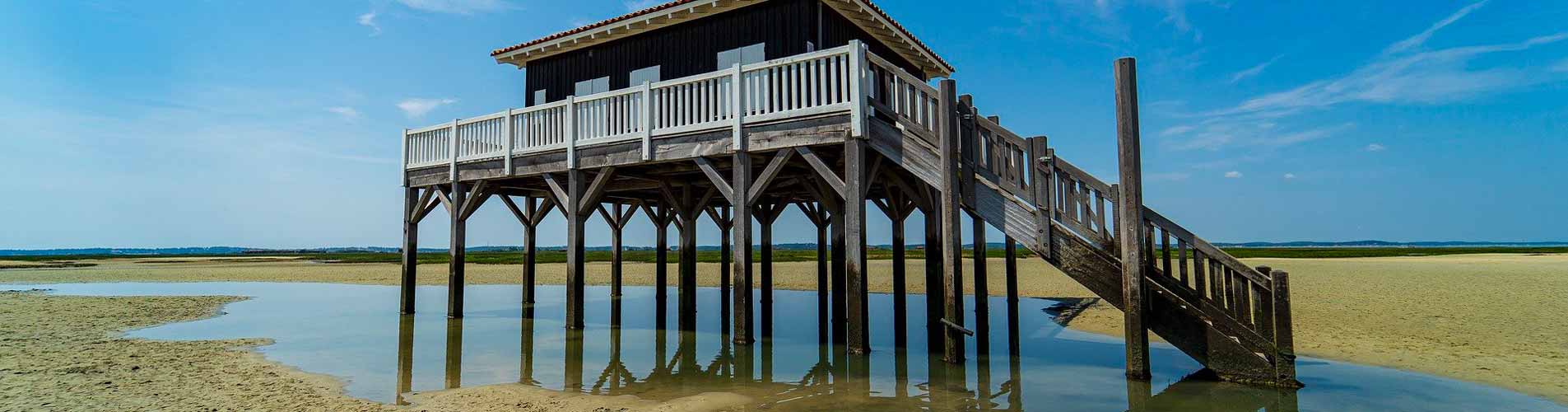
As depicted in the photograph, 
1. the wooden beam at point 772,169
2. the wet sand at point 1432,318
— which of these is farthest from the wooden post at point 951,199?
the wet sand at point 1432,318

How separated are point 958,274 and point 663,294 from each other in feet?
31.7

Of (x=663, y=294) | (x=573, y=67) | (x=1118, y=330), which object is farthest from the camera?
(x=663, y=294)

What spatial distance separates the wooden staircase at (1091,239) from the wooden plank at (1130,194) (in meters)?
0.20

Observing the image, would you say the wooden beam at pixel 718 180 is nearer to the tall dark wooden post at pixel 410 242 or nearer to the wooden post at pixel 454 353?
the wooden post at pixel 454 353

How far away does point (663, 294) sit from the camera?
16.7 m

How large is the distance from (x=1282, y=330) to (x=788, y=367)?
5.16 meters

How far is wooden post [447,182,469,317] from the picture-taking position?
13.9 m

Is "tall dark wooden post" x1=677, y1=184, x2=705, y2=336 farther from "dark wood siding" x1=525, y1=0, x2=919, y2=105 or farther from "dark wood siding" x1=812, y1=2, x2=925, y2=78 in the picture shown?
"dark wood siding" x1=812, y1=2, x2=925, y2=78

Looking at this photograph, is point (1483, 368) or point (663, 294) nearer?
point (1483, 368)

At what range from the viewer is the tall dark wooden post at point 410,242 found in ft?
48.2

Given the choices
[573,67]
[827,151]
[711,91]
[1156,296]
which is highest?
[573,67]

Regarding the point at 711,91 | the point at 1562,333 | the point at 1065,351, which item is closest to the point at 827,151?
the point at 711,91

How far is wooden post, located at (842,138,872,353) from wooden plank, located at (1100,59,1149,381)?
2798mm

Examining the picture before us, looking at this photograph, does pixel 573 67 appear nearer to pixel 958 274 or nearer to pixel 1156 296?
pixel 958 274
